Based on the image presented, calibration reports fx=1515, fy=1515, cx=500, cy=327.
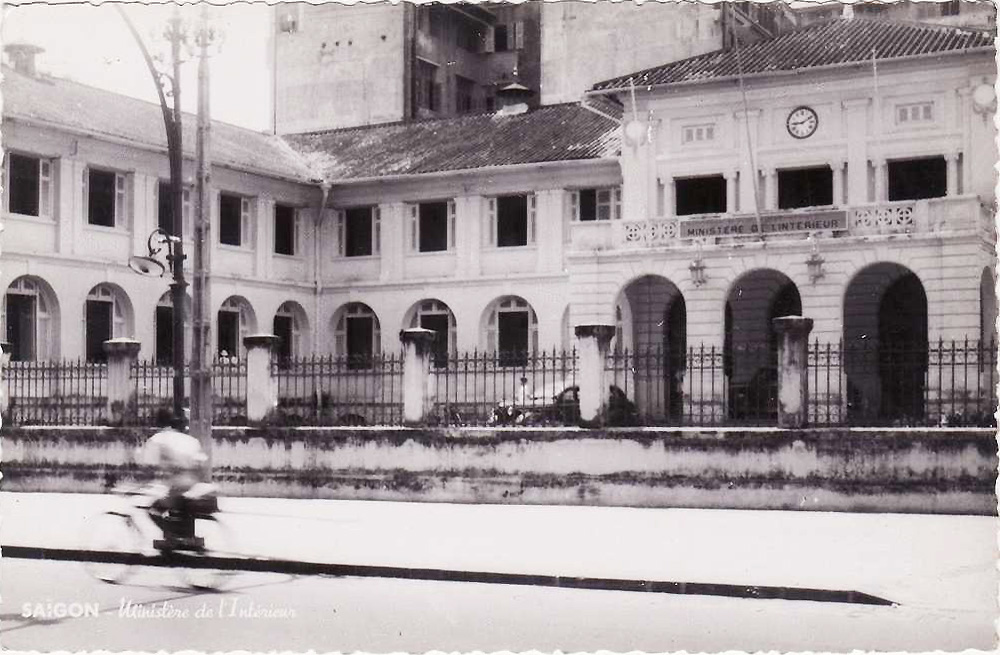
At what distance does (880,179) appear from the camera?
33.1 m

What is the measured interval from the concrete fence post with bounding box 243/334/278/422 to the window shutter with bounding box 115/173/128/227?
52.8 feet

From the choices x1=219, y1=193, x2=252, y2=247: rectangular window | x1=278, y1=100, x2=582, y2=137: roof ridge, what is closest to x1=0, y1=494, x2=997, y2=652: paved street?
x1=219, y1=193, x2=252, y2=247: rectangular window

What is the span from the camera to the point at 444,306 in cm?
3975

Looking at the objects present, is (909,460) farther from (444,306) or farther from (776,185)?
(444,306)

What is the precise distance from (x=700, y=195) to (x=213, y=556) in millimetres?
24308

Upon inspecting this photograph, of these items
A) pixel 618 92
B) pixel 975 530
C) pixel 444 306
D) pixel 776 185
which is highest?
pixel 618 92

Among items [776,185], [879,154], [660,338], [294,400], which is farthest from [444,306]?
[294,400]

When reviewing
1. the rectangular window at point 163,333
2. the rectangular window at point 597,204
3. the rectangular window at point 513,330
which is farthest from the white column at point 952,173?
the rectangular window at point 163,333

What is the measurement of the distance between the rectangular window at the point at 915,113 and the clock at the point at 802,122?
1829mm

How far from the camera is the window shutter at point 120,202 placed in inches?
1383

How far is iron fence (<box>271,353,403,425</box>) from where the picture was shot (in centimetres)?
2008

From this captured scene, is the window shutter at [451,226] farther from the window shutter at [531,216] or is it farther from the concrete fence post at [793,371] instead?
the concrete fence post at [793,371]

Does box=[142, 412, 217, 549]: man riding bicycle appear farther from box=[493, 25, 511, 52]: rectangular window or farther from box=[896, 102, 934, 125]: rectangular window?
box=[493, 25, 511, 52]: rectangular window

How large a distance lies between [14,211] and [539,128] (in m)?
13.7
